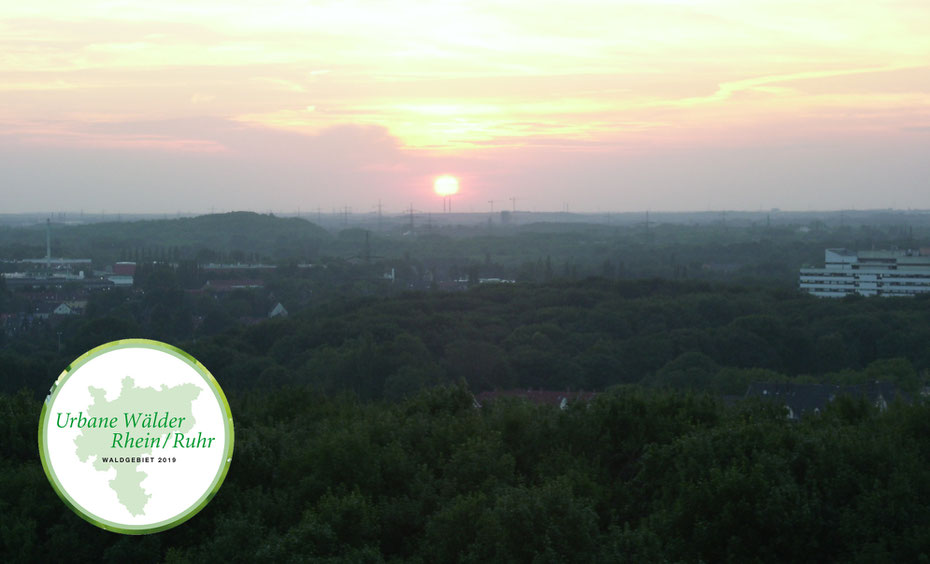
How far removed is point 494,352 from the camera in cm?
3672

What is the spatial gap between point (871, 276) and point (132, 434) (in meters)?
70.7

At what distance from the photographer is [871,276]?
7150cm

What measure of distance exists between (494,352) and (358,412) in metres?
19.2

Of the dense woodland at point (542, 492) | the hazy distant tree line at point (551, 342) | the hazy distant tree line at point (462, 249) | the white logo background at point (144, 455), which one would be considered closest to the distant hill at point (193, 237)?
the hazy distant tree line at point (462, 249)

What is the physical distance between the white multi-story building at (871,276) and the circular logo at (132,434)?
65.6 m

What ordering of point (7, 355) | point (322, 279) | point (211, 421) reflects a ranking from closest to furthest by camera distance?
point (211, 421)
point (7, 355)
point (322, 279)

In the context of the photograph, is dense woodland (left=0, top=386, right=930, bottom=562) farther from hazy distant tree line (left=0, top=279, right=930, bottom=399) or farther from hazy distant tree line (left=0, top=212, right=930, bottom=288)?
hazy distant tree line (left=0, top=212, right=930, bottom=288)

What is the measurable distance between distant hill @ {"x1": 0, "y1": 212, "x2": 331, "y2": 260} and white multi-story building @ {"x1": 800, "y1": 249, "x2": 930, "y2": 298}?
64363 millimetres

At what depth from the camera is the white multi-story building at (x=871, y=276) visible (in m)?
70.2

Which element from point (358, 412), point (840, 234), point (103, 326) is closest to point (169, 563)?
point (358, 412)

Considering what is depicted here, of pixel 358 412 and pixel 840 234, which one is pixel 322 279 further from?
pixel 840 234

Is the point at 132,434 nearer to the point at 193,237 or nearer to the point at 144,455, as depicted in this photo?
the point at 144,455

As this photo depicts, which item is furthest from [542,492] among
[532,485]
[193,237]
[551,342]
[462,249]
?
[193,237]

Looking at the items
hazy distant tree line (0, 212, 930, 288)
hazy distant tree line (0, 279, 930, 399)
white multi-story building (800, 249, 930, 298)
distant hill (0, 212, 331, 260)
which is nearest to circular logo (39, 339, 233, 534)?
hazy distant tree line (0, 279, 930, 399)
